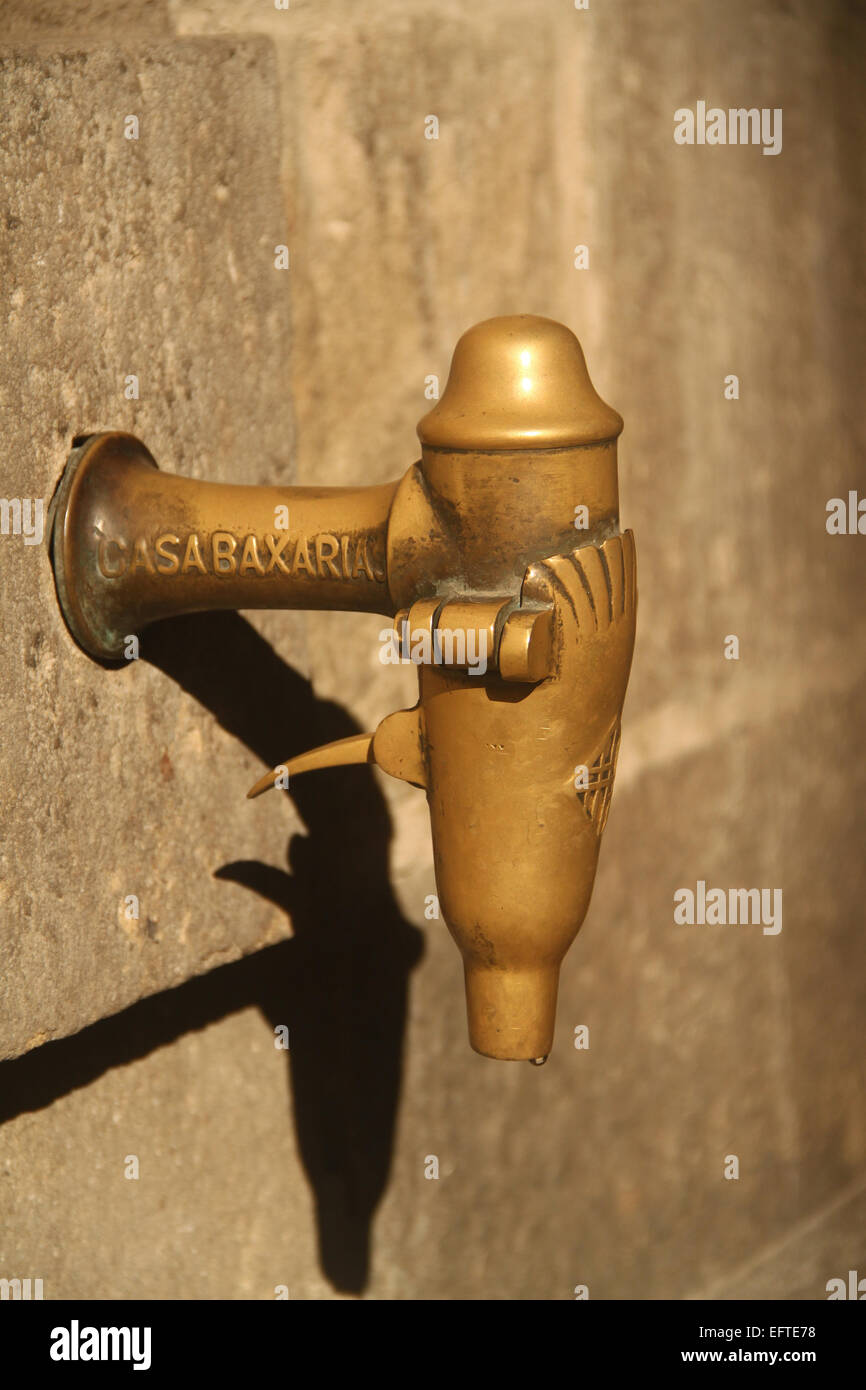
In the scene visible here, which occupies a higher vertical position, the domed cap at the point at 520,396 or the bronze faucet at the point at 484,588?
the domed cap at the point at 520,396

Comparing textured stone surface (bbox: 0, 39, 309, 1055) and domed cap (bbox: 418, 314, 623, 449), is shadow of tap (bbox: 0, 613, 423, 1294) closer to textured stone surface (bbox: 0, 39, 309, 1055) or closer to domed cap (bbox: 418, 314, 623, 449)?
textured stone surface (bbox: 0, 39, 309, 1055)

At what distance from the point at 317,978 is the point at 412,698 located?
5.9 inches

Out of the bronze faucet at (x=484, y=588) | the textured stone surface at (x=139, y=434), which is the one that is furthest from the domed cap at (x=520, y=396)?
the textured stone surface at (x=139, y=434)

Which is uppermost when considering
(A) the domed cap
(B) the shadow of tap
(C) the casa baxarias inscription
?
(A) the domed cap

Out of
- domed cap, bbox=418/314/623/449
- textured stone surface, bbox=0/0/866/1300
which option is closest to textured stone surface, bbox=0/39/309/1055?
textured stone surface, bbox=0/0/866/1300

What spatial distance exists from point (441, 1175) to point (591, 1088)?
0.10 meters

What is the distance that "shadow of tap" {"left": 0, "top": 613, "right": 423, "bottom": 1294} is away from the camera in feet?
2.25

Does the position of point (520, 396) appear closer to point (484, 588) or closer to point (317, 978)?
point (484, 588)

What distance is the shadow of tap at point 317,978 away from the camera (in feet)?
2.25

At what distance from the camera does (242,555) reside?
22.1 inches

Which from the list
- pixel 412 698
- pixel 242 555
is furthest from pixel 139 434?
pixel 412 698

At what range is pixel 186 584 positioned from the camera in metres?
0.57

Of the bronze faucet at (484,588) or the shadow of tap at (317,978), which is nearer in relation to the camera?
the bronze faucet at (484,588)

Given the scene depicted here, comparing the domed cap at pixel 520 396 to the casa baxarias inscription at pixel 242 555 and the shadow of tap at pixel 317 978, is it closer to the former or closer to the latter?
the casa baxarias inscription at pixel 242 555
